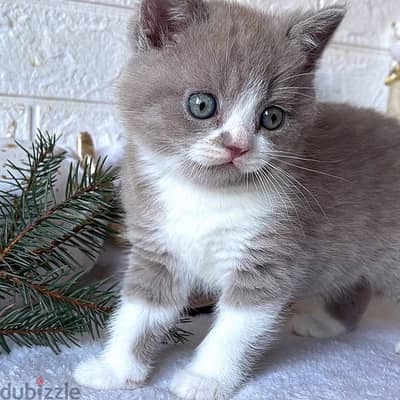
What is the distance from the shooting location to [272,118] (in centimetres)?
77

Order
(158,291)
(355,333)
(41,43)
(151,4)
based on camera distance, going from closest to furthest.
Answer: (151,4) → (158,291) → (355,333) → (41,43)

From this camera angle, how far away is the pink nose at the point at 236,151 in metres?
0.71

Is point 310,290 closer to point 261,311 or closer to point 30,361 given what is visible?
point 261,311

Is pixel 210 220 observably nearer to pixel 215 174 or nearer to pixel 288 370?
pixel 215 174

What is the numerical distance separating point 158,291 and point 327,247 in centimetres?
29

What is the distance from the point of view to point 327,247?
2.92ft

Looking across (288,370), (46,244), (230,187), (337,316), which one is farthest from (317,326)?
(46,244)

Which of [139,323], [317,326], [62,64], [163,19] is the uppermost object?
[163,19]

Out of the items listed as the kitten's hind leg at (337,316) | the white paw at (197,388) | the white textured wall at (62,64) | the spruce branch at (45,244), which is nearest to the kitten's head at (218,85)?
the spruce branch at (45,244)

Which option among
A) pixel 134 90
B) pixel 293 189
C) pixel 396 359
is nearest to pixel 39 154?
pixel 134 90

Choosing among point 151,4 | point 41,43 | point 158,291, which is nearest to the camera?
point 151,4

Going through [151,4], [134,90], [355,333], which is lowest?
[355,333]

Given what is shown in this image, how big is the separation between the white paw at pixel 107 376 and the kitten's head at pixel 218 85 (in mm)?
320
